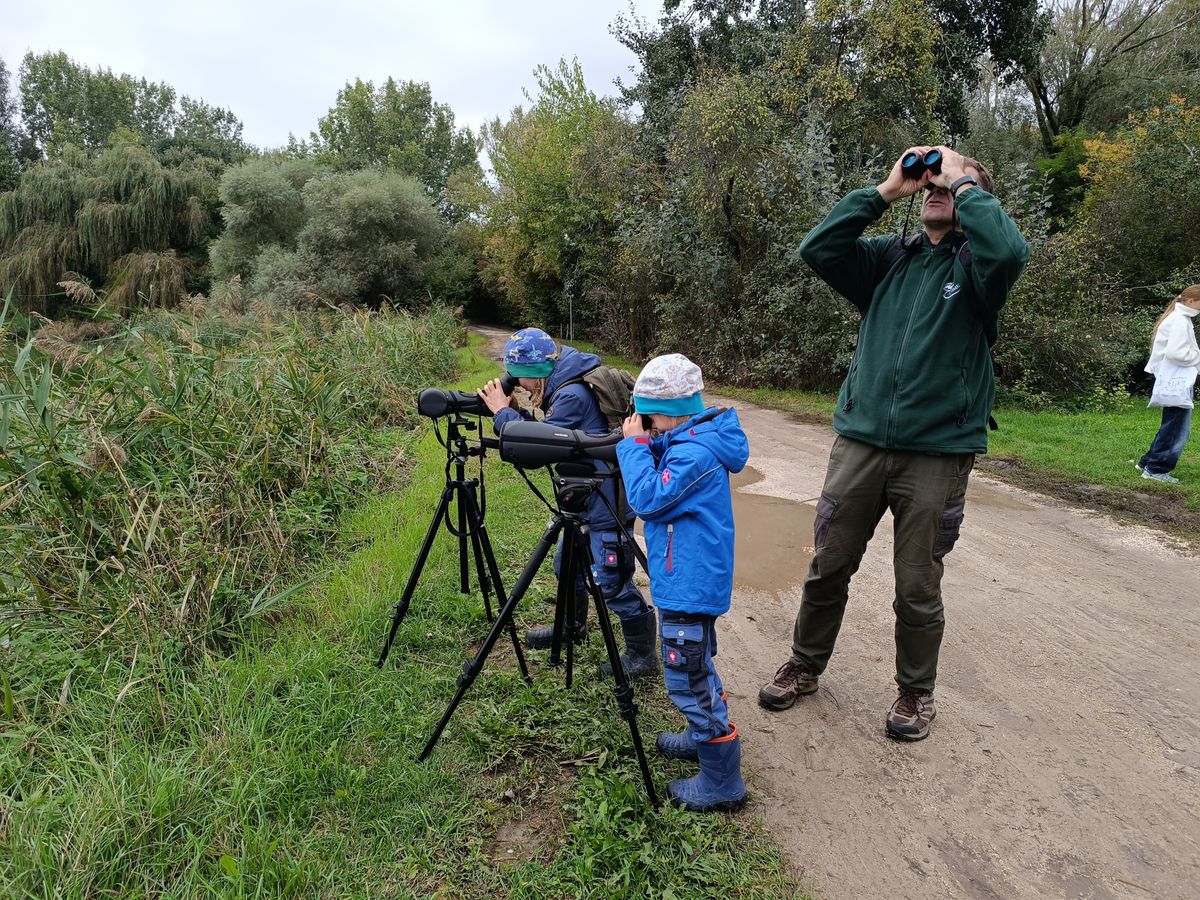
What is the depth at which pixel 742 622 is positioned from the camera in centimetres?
380

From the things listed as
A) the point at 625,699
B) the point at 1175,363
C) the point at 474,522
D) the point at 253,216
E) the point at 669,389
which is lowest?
the point at 625,699

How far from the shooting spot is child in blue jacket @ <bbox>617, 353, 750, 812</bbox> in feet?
7.38

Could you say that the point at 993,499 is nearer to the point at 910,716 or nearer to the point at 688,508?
the point at 910,716

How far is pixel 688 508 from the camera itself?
2.26m

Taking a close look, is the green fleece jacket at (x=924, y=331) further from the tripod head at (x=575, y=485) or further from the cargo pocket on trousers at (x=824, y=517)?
the tripod head at (x=575, y=485)

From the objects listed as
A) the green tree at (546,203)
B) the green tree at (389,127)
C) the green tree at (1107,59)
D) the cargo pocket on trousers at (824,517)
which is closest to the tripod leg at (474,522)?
the cargo pocket on trousers at (824,517)

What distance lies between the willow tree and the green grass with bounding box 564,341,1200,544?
71.6 feet

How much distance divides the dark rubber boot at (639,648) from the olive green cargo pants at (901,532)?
0.72 metres

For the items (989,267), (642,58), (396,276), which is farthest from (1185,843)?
(396,276)

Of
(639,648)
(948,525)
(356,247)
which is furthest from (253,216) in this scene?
(948,525)

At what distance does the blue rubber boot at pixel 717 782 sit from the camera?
231cm

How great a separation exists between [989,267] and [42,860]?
345 cm

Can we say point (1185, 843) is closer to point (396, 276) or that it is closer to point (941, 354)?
point (941, 354)

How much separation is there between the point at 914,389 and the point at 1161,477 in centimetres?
529
